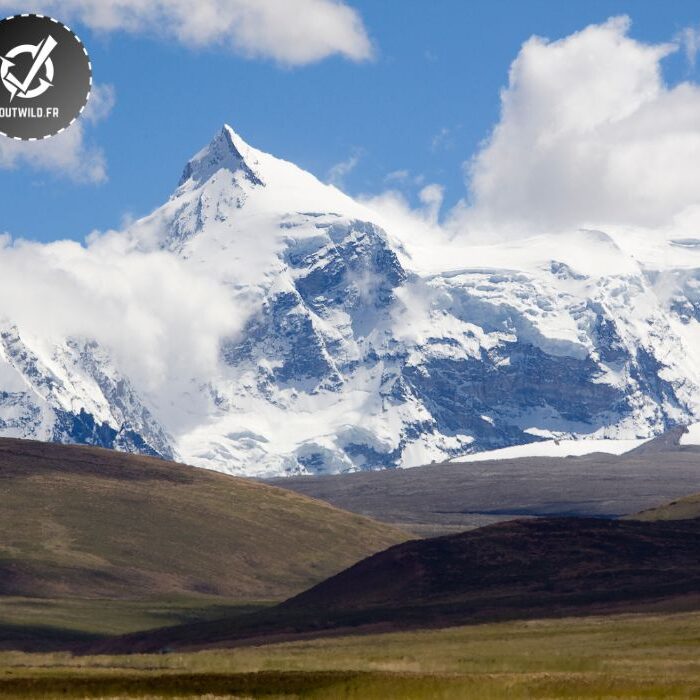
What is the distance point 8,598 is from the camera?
19688cm

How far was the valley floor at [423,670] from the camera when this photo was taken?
73.3m

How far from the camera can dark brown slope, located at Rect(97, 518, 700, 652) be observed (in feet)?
500

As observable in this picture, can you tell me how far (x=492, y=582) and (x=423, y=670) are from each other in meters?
90.6

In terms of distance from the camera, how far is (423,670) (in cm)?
8444

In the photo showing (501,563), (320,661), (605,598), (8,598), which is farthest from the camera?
(8,598)

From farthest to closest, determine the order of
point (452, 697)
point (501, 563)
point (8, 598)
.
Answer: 1. point (8, 598)
2. point (501, 563)
3. point (452, 697)

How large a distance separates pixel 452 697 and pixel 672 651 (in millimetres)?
31089

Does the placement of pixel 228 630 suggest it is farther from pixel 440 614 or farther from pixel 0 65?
pixel 0 65

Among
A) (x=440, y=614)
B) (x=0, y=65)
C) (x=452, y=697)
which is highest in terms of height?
(x=0, y=65)

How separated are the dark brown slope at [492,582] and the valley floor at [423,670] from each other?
28.2 meters

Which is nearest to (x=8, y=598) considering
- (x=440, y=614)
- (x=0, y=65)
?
(x=440, y=614)

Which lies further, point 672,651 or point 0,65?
point 0,65

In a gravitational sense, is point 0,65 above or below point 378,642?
above

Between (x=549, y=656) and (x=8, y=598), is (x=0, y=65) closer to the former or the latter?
(x=549, y=656)
